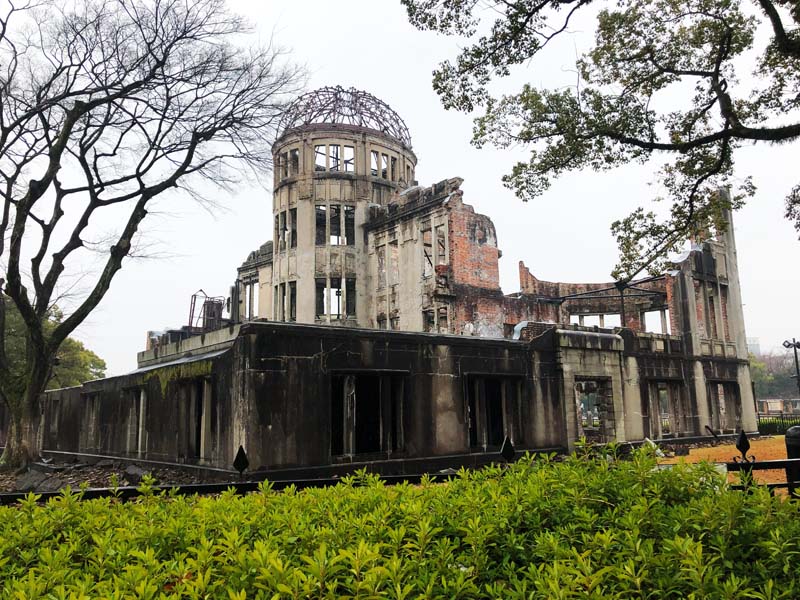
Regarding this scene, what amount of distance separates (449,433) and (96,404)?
40.8 ft

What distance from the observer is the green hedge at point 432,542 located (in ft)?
8.47

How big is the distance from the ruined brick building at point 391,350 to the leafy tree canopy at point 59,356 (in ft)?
32.0

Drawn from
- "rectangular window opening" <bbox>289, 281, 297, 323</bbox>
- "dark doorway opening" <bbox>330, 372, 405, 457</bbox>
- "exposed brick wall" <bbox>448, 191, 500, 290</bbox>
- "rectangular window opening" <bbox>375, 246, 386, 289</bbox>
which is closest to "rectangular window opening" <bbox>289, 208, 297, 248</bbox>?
"rectangular window opening" <bbox>289, 281, 297, 323</bbox>

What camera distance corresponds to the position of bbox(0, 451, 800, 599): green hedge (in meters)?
2.58

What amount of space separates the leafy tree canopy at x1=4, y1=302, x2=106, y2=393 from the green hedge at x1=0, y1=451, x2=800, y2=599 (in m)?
23.8

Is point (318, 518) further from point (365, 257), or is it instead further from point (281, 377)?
point (365, 257)

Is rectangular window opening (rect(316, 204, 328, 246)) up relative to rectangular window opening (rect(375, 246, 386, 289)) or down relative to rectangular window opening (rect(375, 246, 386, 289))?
up

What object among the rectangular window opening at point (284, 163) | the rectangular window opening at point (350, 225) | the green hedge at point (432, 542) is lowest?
the green hedge at point (432, 542)

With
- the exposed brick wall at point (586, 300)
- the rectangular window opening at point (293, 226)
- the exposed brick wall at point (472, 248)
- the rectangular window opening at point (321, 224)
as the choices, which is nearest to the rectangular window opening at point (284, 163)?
the rectangular window opening at point (293, 226)

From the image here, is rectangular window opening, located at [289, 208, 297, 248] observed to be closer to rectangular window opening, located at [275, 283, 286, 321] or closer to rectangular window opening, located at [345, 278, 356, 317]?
rectangular window opening, located at [275, 283, 286, 321]

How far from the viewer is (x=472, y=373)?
51.6 feet

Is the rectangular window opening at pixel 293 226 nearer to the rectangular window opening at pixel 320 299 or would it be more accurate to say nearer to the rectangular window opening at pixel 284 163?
the rectangular window opening at pixel 284 163

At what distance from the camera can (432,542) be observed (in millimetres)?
3314

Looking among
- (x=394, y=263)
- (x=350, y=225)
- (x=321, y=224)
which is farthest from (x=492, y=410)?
(x=321, y=224)
